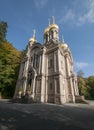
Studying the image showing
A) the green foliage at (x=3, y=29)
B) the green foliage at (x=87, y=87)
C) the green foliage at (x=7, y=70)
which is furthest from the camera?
the green foliage at (x=87, y=87)

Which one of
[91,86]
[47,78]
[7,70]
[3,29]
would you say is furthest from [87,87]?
[3,29]

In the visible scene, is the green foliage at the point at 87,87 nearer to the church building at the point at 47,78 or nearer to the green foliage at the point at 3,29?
the church building at the point at 47,78

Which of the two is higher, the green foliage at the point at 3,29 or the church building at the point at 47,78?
the green foliage at the point at 3,29

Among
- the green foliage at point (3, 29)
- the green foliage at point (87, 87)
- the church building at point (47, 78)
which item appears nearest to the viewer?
the church building at point (47, 78)

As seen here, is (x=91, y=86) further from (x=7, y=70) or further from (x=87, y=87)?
(x=7, y=70)

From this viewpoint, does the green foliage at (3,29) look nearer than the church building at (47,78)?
No

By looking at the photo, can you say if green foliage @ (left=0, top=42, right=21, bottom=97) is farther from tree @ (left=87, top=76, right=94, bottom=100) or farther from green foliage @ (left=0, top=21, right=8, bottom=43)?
tree @ (left=87, top=76, right=94, bottom=100)

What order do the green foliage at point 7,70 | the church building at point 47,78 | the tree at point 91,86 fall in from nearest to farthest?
the church building at point 47,78 → the green foliage at point 7,70 → the tree at point 91,86

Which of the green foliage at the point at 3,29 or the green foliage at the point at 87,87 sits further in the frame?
the green foliage at the point at 87,87

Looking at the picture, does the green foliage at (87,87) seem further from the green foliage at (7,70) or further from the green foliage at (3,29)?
the green foliage at (3,29)

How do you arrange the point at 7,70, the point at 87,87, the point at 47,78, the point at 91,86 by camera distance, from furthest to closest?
the point at 91,86, the point at 87,87, the point at 7,70, the point at 47,78

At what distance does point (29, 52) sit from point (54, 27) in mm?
11031

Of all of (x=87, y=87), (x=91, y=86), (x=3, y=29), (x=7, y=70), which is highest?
(x=3, y=29)

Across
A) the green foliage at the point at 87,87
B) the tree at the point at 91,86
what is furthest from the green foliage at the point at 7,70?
the tree at the point at 91,86
